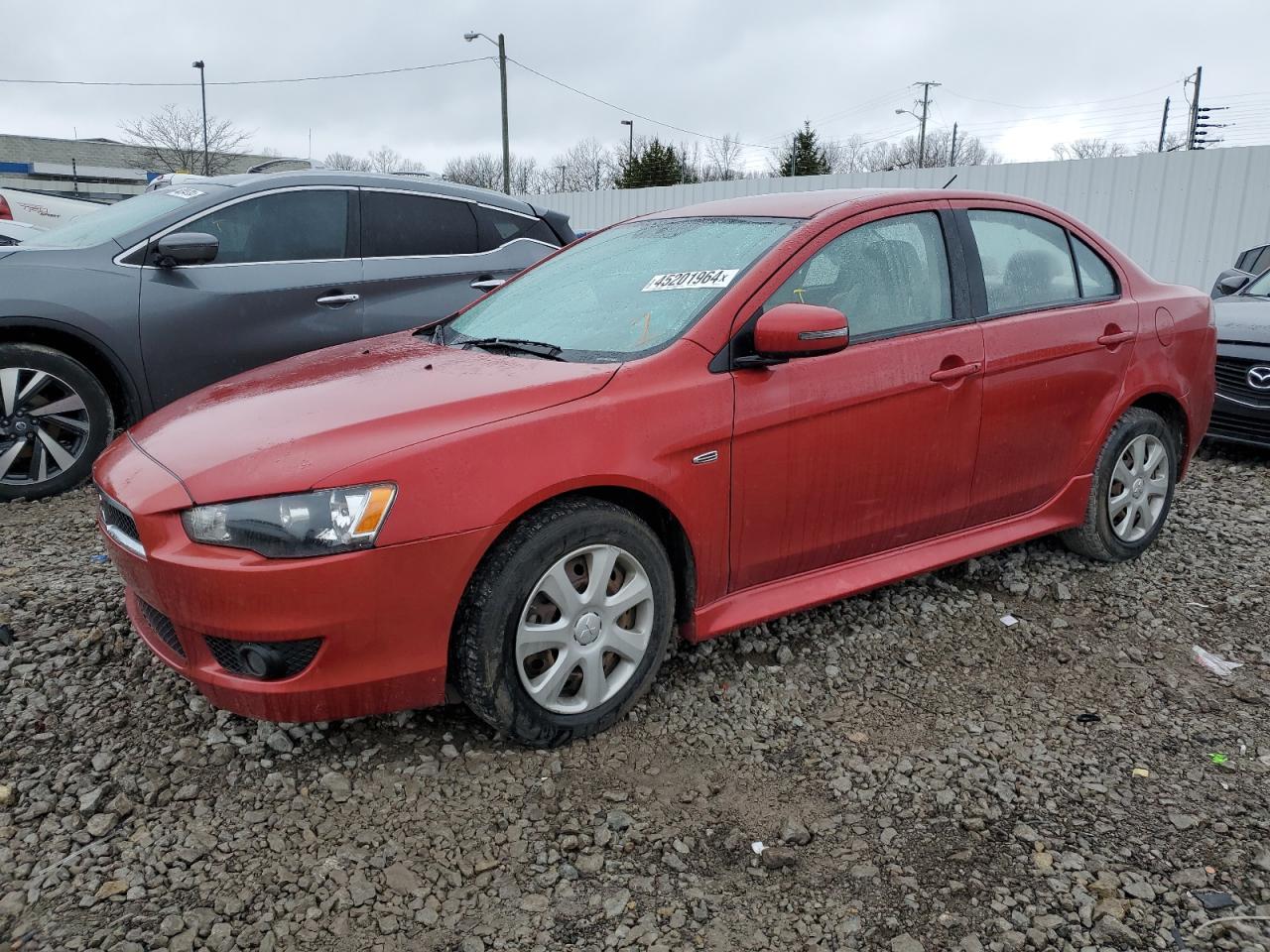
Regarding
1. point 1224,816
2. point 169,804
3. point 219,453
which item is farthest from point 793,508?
point 169,804

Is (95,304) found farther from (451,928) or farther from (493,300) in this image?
(451,928)

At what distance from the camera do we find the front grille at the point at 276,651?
8.01ft

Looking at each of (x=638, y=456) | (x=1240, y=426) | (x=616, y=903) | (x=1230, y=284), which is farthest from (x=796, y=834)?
(x=1230, y=284)

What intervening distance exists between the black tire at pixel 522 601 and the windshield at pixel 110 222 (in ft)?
12.0

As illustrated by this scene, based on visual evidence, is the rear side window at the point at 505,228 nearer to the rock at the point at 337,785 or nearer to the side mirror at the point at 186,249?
the side mirror at the point at 186,249

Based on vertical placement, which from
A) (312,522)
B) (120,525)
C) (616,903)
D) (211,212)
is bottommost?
(616,903)

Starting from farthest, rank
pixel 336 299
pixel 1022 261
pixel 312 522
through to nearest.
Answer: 1. pixel 336 299
2. pixel 1022 261
3. pixel 312 522

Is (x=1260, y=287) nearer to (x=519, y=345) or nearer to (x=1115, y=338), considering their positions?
(x=1115, y=338)

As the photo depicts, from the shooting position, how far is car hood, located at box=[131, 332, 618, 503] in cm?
246

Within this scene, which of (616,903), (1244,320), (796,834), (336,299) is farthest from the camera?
(1244,320)

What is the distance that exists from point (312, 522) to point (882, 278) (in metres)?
2.13

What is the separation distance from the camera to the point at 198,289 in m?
5.03

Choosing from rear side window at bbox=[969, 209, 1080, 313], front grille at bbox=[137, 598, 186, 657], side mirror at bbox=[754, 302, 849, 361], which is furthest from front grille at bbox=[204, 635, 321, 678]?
rear side window at bbox=[969, 209, 1080, 313]

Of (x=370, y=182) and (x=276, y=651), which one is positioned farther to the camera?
(x=370, y=182)
